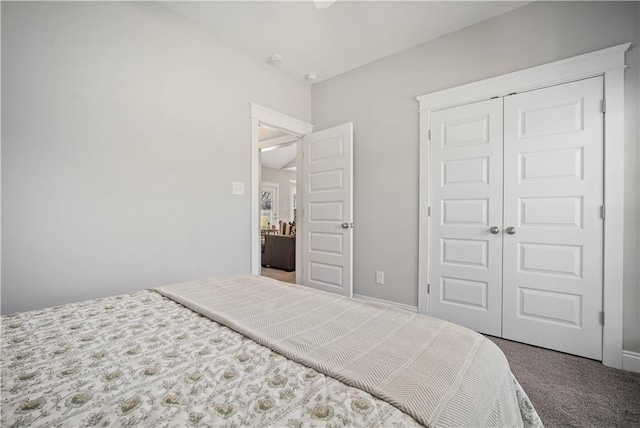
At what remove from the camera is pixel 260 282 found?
162 cm

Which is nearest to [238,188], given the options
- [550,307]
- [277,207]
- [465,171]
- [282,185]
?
[465,171]

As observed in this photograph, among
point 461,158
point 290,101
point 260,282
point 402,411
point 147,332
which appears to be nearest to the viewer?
point 402,411

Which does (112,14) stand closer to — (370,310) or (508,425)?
(370,310)

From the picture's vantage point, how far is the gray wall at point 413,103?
1.82 meters

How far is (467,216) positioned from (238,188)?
2151 millimetres

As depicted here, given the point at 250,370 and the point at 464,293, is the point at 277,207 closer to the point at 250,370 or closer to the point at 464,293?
the point at 464,293

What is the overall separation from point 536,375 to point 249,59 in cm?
353

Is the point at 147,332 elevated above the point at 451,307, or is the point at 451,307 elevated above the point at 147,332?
the point at 147,332

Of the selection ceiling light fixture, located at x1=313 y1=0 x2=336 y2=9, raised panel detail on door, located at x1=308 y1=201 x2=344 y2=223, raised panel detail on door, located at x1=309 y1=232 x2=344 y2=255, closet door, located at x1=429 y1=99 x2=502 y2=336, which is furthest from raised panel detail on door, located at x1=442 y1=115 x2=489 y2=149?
ceiling light fixture, located at x1=313 y1=0 x2=336 y2=9

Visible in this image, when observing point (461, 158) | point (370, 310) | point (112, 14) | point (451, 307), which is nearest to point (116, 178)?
point (112, 14)

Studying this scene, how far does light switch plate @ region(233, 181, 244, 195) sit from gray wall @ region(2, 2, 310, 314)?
55mm

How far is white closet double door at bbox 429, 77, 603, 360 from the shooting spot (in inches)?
76.6

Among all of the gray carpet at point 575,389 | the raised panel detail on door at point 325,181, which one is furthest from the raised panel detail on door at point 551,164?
the raised panel detail on door at point 325,181

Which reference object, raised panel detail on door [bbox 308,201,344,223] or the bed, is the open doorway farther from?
the bed
